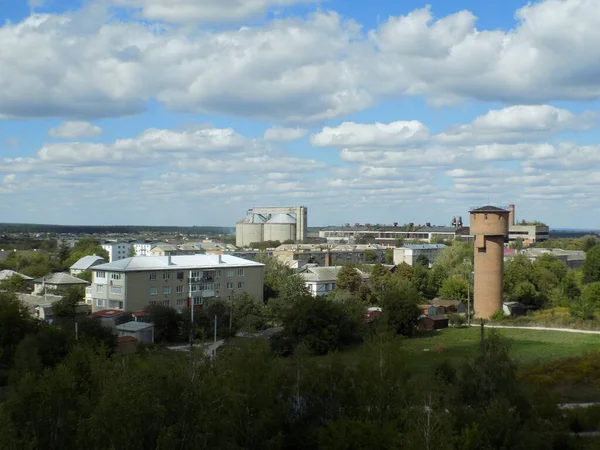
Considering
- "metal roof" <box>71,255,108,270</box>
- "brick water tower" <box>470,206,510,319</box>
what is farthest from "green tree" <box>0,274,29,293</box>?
"brick water tower" <box>470,206,510,319</box>

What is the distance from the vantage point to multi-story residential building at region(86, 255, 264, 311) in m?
42.8

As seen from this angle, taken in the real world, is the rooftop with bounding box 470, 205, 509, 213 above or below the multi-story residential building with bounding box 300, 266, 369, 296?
above

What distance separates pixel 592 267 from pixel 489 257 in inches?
793

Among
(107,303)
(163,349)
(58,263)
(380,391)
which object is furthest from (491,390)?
(58,263)

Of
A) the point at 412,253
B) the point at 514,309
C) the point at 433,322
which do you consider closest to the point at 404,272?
the point at 514,309

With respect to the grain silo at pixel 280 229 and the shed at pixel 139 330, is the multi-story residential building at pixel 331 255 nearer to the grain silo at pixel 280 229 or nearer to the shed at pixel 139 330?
the grain silo at pixel 280 229

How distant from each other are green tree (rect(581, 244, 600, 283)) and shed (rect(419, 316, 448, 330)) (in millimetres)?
22649

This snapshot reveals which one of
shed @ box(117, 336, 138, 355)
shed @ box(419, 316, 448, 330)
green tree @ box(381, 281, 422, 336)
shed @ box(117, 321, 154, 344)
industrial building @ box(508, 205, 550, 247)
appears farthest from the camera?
industrial building @ box(508, 205, 550, 247)

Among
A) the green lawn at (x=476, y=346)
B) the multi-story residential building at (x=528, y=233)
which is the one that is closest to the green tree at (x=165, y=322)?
the green lawn at (x=476, y=346)

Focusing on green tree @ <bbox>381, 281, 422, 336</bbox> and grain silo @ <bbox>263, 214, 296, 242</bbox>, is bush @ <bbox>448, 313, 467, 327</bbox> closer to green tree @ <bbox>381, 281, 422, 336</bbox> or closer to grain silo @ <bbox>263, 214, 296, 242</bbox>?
green tree @ <bbox>381, 281, 422, 336</bbox>

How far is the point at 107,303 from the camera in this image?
142 feet

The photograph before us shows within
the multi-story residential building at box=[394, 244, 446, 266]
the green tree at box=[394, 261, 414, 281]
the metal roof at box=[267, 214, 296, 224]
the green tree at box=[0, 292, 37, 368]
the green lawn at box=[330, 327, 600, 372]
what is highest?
the metal roof at box=[267, 214, 296, 224]

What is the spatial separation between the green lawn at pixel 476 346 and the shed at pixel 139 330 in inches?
437

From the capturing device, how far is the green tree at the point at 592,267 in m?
59.0
